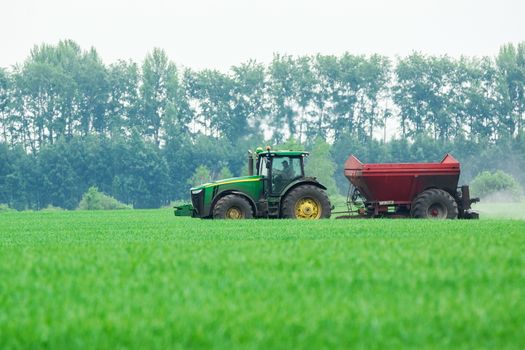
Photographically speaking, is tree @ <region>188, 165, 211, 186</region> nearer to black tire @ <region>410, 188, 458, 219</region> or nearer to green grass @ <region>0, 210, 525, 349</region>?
black tire @ <region>410, 188, 458, 219</region>

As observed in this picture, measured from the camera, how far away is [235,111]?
306 feet

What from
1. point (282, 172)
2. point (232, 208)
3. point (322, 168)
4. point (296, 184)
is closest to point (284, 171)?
point (282, 172)

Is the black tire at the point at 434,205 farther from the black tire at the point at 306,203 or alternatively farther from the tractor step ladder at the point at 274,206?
the tractor step ladder at the point at 274,206

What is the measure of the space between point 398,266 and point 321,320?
11.4 feet

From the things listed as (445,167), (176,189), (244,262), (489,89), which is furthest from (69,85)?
(244,262)

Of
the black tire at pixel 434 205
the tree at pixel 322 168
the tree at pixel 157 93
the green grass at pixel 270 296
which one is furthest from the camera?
the tree at pixel 157 93

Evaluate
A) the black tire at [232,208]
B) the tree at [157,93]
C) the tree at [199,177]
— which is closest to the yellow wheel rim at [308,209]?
the black tire at [232,208]

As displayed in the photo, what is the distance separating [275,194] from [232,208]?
122 centimetres

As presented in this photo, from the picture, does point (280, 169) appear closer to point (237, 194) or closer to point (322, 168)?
point (237, 194)

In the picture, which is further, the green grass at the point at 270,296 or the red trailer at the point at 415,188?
the red trailer at the point at 415,188

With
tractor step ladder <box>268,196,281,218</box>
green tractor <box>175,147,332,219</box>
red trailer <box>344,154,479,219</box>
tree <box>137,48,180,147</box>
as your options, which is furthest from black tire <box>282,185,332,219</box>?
tree <box>137,48,180,147</box>

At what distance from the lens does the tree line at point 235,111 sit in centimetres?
8525

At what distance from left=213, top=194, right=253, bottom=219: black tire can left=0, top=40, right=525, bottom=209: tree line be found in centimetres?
5613

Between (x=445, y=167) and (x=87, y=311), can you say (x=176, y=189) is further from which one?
(x=87, y=311)
